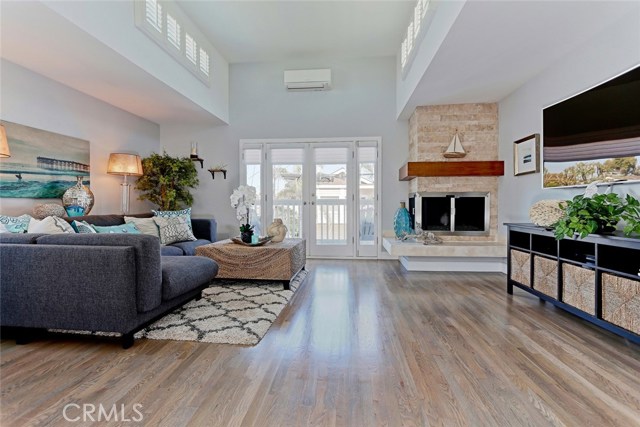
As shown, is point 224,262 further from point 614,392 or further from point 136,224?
point 614,392

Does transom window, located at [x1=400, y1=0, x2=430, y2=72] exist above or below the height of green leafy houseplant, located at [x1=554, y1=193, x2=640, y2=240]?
above

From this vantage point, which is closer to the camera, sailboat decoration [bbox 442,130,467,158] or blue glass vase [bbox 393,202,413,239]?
sailboat decoration [bbox 442,130,467,158]

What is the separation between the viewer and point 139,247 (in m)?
1.92

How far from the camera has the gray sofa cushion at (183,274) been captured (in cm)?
214

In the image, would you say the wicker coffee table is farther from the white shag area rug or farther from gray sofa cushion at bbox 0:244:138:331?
gray sofa cushion at bbox 0:244:138:331

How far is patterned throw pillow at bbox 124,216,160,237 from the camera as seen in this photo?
370 cm

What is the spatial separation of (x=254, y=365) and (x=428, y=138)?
3.85m

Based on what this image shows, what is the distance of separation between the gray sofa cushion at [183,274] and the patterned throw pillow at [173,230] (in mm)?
1369

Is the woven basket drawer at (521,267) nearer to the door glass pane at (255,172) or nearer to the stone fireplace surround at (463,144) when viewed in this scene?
the stone fireplace surround at (463,144)

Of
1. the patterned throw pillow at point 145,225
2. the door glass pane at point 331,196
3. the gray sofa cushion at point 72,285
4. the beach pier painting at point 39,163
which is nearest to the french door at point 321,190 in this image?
the door glass pane at point 331,196

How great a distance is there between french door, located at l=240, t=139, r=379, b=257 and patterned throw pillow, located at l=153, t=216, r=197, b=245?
4.91ft

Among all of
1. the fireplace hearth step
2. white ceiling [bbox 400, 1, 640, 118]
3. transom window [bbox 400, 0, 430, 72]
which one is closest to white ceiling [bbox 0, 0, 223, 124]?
transom window [bbox 400, 0, 430, 72]

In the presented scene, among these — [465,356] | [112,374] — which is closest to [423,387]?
[465,356]

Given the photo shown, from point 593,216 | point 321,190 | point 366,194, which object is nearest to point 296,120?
point 321,190
